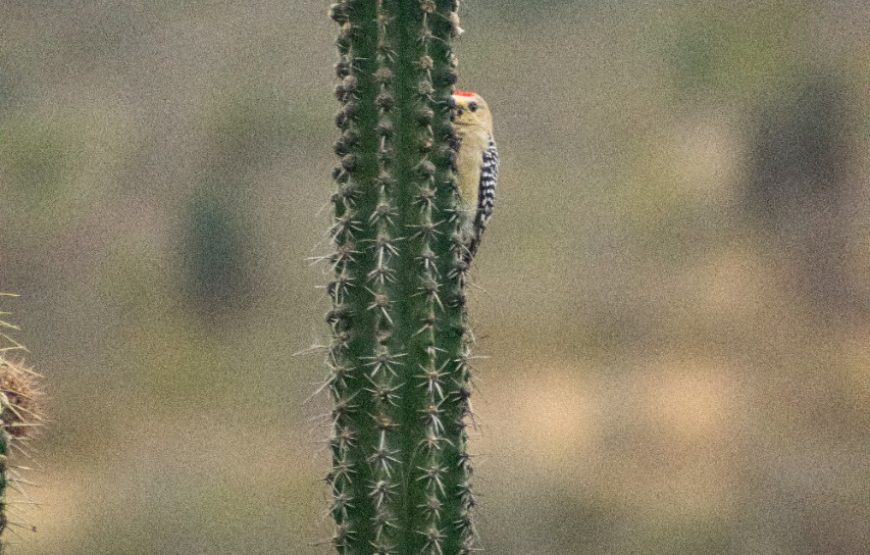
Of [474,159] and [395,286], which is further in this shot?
[474,159]

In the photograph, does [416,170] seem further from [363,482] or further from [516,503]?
[516,503]

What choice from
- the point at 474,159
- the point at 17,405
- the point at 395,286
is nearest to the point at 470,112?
the point at 474,159

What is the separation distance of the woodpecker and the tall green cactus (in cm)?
36

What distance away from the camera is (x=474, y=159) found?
5.62ft

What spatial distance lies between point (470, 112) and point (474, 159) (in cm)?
7

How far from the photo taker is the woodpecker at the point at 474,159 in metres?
1.68

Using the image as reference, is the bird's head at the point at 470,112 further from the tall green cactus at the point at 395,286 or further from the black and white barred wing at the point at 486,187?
the tall green cactus at the point at 395,286

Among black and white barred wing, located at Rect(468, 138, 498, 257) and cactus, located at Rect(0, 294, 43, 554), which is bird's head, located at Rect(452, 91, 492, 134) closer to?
black and white barred wing, located at Rect(468, 138, 498, 257)

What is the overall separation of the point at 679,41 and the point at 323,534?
160 cm

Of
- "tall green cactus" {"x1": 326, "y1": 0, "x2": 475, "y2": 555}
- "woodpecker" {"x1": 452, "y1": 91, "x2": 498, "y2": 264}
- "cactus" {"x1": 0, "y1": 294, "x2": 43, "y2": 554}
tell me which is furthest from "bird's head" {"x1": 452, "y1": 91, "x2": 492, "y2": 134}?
"cactus" {"x1": 0, "y1": 294, "x2": 43, "y2": 554}

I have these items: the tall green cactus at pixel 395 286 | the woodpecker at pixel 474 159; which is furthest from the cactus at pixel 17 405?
the woodpecker at pixel 474 159

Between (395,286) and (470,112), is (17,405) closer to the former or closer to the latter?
(395,286)

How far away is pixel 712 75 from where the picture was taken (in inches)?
123

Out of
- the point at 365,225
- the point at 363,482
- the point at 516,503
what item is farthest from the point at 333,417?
the point at 516,503
